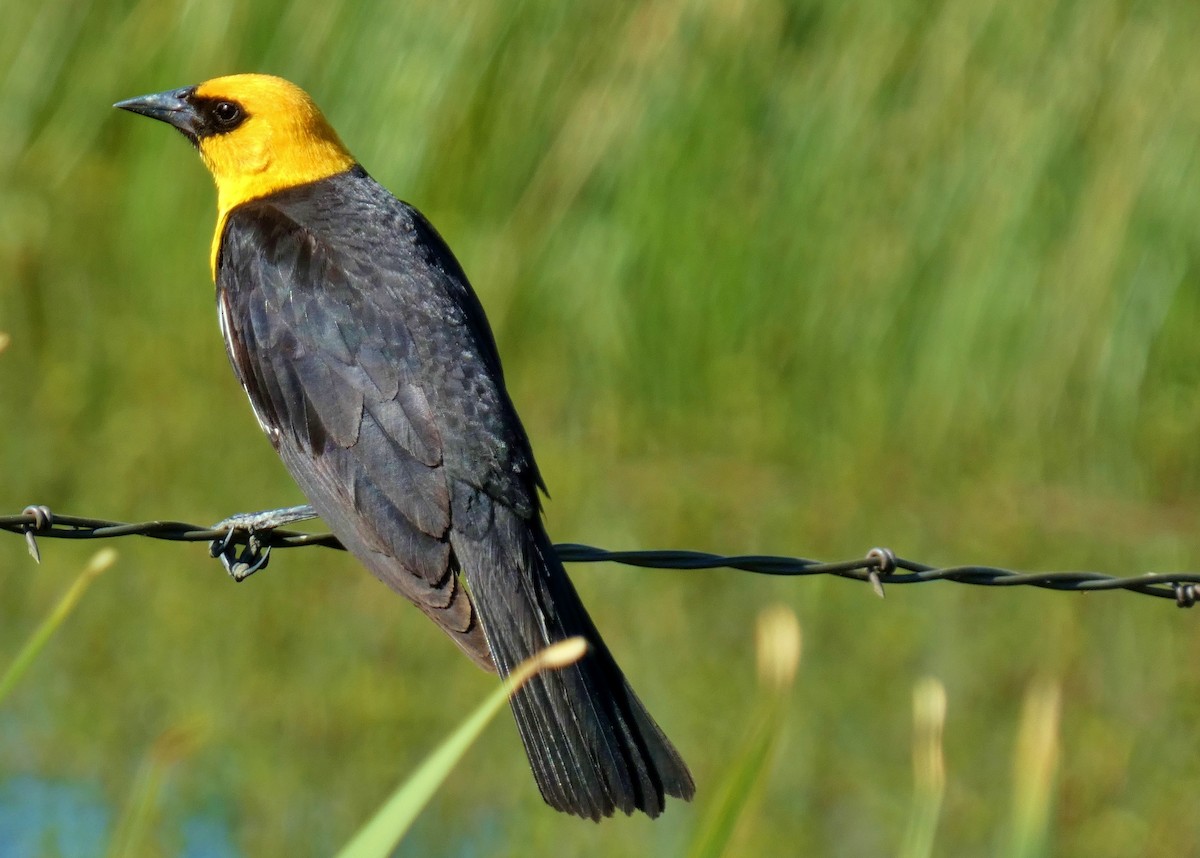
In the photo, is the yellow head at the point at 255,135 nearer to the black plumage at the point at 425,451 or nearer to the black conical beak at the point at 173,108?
the black conical beak at the point at 173,108

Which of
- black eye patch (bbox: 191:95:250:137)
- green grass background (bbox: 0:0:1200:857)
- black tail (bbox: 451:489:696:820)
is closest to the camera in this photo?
black tail (bbox: 451:489:696:820)

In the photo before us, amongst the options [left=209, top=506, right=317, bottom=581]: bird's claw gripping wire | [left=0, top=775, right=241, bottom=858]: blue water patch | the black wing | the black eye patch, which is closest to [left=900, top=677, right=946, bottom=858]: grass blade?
the black wing

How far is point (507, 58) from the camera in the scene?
10.5 m

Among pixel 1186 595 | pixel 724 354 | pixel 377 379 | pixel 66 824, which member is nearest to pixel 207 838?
pixel 66 824

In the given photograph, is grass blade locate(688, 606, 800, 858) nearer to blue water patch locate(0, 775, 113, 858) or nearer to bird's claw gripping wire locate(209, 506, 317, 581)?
bird's claw gripping wire locate(209, 506, 317, 581)

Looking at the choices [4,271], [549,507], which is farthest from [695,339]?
[4,271]

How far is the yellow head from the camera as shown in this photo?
5418 mm

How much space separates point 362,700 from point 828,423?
3356 millimetres

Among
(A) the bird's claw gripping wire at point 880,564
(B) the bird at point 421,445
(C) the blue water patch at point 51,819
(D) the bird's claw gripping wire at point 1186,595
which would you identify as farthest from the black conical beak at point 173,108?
(D) the bird's claw gripping wire at point 1186,595

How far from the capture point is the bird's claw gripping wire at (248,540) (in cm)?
421

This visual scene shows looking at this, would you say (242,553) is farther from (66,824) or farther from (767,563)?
(66,824)

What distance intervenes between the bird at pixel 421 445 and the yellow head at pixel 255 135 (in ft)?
0.71

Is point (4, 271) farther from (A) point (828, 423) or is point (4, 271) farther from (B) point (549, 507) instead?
(A) point (828, 423)

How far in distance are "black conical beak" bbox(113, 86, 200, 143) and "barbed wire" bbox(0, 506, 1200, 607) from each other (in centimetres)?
206
